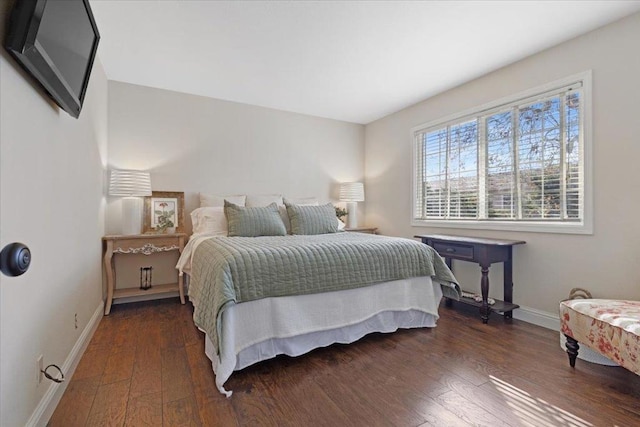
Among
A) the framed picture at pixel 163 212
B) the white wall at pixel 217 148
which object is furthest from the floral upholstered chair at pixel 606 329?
the framed picture at pixel 163 212

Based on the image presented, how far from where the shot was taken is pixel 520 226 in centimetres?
290

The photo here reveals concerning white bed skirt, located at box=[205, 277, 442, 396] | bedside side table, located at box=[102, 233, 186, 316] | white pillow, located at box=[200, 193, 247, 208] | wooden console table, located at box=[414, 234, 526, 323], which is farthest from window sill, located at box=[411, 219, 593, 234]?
bedside side table, located at box=[102, 233, 186, 316]

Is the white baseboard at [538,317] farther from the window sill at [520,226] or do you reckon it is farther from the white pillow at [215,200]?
the white pillow at [215,200]

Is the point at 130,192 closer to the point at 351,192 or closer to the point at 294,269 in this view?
the point at 294,269

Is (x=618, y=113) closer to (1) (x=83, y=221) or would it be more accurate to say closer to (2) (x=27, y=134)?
(2) (x=27, y=134)

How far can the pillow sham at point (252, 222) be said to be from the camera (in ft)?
9.79

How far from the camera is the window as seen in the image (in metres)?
2.57

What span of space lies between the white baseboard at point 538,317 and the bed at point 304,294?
75cm

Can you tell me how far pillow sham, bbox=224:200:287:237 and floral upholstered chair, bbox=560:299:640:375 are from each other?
2344 mm

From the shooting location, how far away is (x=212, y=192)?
3873 mm

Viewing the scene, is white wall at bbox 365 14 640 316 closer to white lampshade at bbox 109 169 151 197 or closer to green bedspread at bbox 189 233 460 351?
green bedspread at bbox 189 233 460 351

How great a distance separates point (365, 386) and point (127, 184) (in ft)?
9.45

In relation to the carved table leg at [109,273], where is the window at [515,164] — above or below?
above

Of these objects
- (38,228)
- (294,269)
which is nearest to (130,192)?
(38,228)
